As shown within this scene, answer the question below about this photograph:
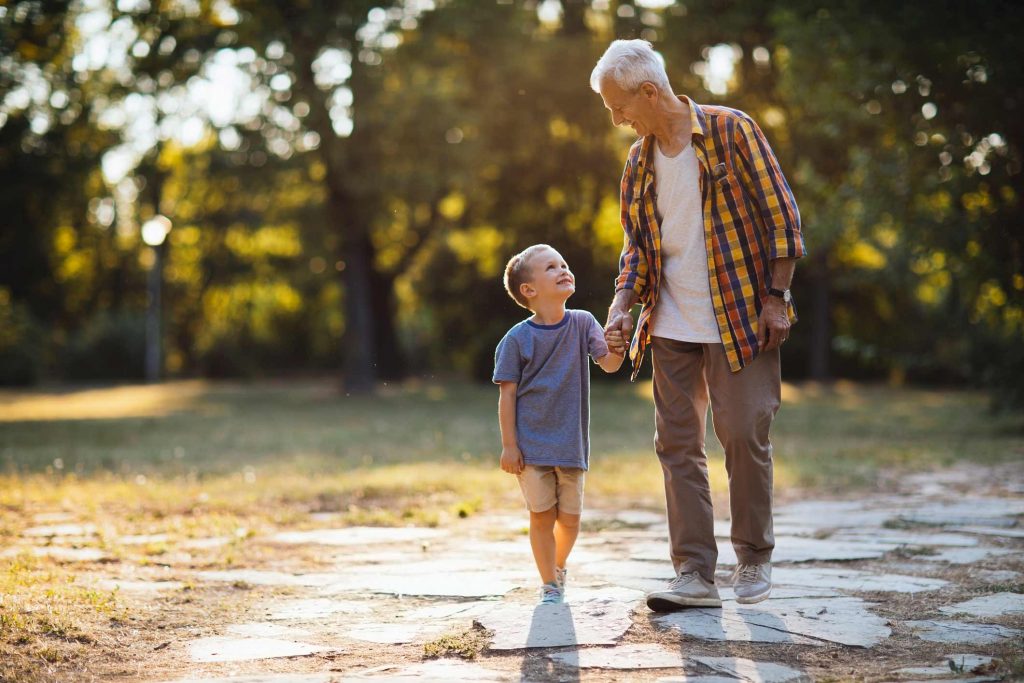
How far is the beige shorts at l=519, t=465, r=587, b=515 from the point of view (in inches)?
166

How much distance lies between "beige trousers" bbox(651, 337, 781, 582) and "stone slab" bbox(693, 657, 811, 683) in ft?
2.35

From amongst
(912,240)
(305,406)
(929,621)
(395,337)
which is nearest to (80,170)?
(305,406)

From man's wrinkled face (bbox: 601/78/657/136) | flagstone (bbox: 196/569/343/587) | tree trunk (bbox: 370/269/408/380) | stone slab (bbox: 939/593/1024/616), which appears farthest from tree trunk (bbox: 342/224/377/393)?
stone slab (bbox: 939/593/1024/616)

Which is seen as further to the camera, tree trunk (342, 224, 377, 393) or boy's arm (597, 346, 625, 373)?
tree trunk (342, 224, 377, 393)

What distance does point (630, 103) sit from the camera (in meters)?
4.09

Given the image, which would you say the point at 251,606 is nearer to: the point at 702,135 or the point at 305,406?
the point at 702,135

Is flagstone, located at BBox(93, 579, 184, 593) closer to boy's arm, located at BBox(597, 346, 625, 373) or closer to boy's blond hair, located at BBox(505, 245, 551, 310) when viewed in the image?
boy's blond hair, located at BBox(505, 245, 551, 310)

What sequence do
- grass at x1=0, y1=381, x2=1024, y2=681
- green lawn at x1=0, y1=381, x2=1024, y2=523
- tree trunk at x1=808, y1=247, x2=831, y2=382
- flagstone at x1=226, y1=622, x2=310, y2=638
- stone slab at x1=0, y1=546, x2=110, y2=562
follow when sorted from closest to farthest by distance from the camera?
flagstone at x1=226, y1=622, x2=310, y2=638, grass at x1=0, y1=381, x2=1024, y2=681, stone slab at x1=0, y1=546, x2=110, y2=562, green lawn at x1=0, y1=381, x2=1024, y2=523, tree trunk at x1=808, y1=247, x2=831, y2=382

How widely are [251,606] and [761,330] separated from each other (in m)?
2.18

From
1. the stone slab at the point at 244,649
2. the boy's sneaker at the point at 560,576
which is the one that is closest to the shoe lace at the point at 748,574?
the boy's sneaker at the point at 560,576

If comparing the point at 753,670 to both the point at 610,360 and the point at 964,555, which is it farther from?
the point at 964,555

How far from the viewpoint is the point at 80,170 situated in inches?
725

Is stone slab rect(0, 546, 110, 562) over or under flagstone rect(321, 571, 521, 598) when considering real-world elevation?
over

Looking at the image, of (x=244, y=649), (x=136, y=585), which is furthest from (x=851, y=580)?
(x=136, y=585)
